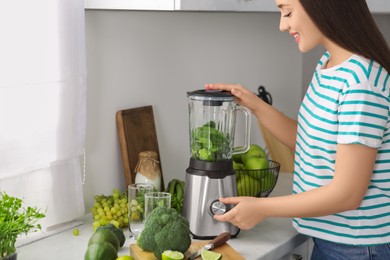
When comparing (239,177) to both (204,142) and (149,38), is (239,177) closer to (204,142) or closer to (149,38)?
(204,142)

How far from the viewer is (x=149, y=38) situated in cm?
211

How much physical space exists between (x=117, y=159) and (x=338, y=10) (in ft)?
2.61

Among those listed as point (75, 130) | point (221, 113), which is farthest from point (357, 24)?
point (75, 130)

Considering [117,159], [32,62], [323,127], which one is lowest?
[117,159]

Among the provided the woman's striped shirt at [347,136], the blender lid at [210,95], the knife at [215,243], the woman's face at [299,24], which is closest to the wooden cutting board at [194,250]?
the knife at [215,243]

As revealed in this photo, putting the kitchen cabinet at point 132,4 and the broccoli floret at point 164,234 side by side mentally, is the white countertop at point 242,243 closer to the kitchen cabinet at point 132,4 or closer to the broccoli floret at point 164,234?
the broccoli floret at point 164,234

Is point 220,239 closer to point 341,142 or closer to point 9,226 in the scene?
point 341,142

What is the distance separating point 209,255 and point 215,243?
0.23ft

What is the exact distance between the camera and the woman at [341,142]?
1564 mm

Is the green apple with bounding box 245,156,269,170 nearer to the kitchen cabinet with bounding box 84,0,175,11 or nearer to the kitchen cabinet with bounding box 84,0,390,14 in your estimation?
the kitchen cabinet with bounding box 84,0,390,14

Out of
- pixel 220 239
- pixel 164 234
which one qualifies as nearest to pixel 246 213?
pixel 220 239

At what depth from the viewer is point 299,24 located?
162cm

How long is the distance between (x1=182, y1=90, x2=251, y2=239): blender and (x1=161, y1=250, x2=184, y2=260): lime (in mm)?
203

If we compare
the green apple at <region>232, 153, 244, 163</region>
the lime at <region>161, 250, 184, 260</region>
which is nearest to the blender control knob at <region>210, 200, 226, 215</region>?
the lime at <region>161, 250, 184, 260</region>
